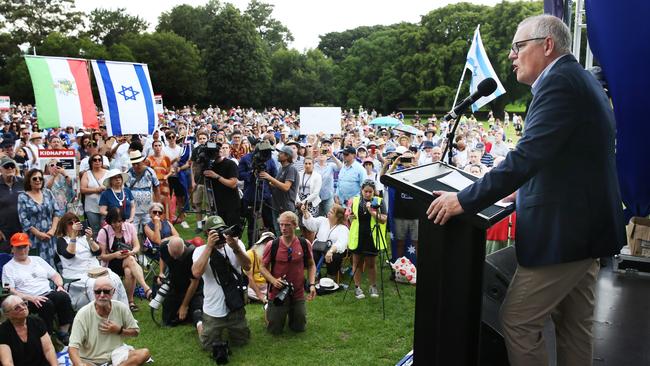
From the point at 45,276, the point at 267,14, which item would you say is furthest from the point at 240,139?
the point at 267,14

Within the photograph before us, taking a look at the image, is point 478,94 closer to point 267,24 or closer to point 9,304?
point 9,304

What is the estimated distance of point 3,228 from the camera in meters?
7.01

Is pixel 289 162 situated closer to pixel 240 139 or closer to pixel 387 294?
pixel 387 294

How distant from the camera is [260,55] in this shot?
57.1 m

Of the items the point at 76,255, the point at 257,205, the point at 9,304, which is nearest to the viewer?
the point at 9,304

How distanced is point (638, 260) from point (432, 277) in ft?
11.5

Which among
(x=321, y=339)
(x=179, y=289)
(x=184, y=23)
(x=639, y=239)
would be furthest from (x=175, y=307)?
(x=184, y=23)

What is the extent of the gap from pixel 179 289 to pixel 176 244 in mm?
556

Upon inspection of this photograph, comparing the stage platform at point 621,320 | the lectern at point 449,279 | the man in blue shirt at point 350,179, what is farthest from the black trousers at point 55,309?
the stage platform at point 621,320

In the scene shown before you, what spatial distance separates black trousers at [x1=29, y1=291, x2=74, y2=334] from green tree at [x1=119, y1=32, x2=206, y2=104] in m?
46.3

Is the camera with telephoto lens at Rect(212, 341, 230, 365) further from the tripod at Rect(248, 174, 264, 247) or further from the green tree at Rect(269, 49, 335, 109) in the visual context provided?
the green tree at Rect(269, 49, 335, 109)

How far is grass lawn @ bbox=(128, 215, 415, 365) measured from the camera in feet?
18.0

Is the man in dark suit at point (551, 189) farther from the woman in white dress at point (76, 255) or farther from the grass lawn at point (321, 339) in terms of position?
the woman in white dress at point (76, 255)

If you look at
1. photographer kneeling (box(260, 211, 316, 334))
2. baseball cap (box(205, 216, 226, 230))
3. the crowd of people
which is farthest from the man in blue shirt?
baseball cap (box(205, 216, 226, 230))
